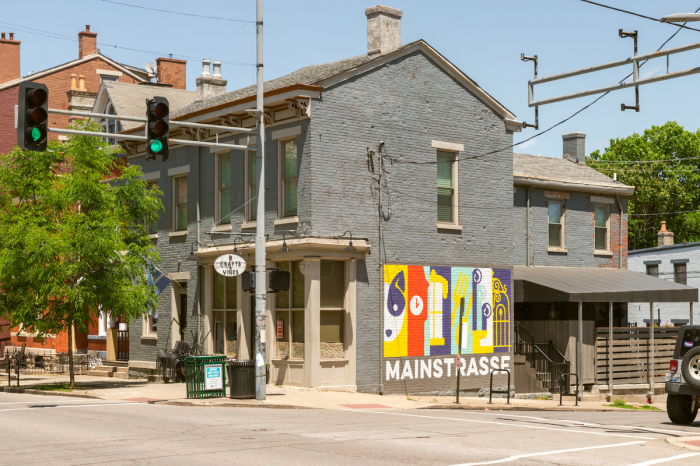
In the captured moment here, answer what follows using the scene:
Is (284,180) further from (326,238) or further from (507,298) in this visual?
(507,298)

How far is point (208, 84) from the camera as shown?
3300 cm

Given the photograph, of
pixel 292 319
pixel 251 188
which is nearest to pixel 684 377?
pixel 292 319

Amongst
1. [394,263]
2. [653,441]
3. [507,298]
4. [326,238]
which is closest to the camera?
[653,441]

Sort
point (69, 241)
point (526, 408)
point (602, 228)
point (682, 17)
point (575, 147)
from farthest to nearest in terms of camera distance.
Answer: point (575, 147), point (602, 228), point (69, 241), point (526, 408), point (682, 17)

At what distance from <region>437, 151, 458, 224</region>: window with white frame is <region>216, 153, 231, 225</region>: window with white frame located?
20.8 ft

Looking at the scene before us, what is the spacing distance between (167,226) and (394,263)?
8.60 meters

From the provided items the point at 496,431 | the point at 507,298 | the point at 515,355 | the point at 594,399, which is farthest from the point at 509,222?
the point at 496,431

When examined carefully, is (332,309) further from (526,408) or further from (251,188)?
(526,408)

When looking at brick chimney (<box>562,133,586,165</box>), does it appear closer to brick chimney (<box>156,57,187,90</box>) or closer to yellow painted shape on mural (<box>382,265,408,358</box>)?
yellow painted shape on mural (<box>382,265,408,358</box>)

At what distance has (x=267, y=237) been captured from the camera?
24047 mm

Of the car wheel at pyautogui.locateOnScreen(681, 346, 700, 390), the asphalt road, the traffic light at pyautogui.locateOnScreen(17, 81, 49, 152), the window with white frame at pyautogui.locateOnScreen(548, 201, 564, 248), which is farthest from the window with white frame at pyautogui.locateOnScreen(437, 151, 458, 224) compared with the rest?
the traffic light at pyautogui.locateOnScreen(17, 81, 49, 152)

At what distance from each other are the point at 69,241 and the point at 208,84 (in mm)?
11671

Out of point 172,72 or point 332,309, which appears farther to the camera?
point 172,72

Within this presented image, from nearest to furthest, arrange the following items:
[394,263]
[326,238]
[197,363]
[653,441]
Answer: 1. [653,441]
2. [197,363]
3. [326,238]
4. [394,263]
